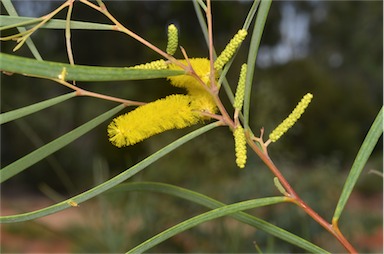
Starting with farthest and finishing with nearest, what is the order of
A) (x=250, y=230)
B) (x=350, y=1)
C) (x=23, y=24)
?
(x=350, y=1) → (x=250, y=230) → (x=23, y=24)

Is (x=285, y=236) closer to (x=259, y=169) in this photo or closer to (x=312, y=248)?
(x=312, y=248)

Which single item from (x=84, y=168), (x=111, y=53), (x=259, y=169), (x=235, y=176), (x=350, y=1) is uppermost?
(x=350, y=1)

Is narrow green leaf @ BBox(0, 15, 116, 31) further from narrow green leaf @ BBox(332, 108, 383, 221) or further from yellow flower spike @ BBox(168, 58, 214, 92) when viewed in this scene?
narrow green leaf @ BBox(332, 108, 383, 221)

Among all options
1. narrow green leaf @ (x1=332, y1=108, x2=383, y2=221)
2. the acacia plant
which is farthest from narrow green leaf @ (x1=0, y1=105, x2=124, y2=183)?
narrow green leaf @ (x1=332, y1=108, x2=383, y2=221)

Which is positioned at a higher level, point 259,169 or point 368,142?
point 259,169

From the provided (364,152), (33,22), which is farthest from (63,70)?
(364,152)

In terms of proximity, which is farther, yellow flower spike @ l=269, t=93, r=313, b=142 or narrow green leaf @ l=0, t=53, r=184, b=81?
yellow flower spike @ l=269, t=93, r=313, b=142

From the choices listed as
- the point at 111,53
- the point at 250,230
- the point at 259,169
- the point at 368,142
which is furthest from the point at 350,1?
the point at 368,142
